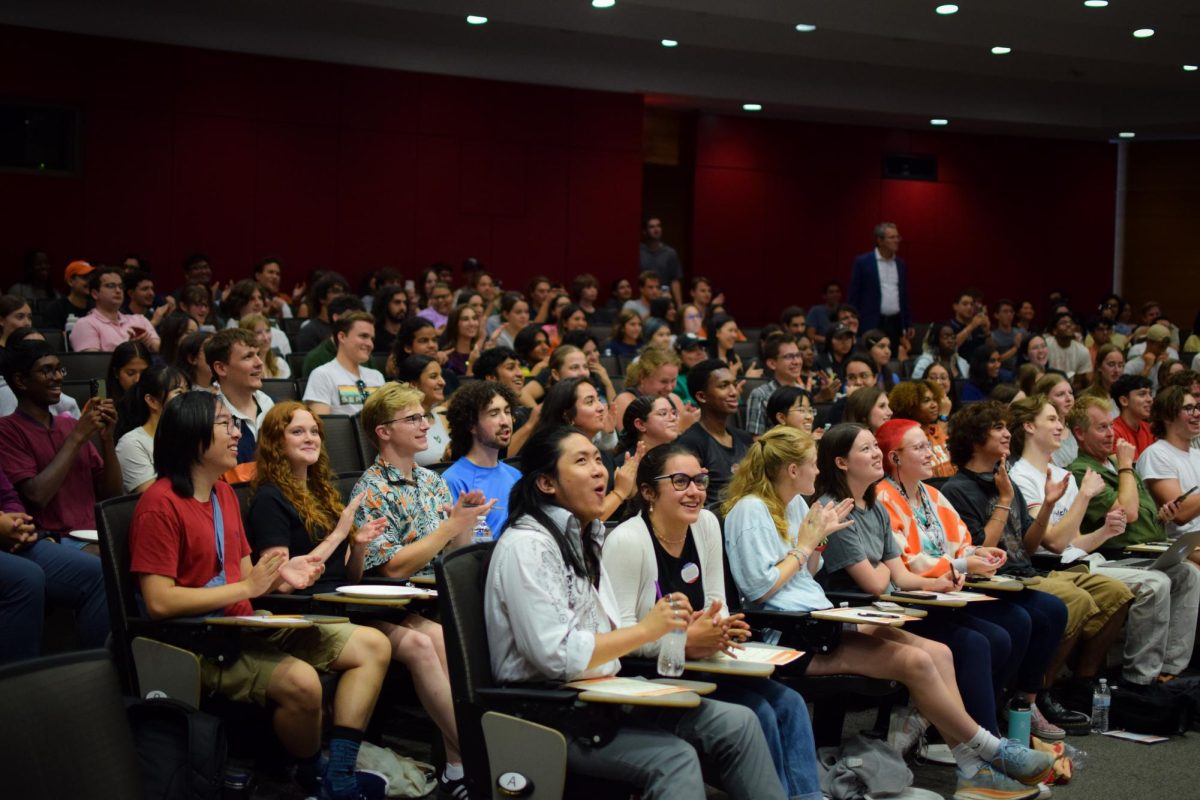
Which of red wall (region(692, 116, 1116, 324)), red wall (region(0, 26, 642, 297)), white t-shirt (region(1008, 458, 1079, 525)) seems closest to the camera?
white t-shirt (region(1008, 458, 1079, 525))

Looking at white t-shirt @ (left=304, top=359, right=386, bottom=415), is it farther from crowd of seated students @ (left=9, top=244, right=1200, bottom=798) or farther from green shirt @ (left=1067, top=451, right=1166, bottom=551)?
green shirt @ (left=1067, top=451, right=1166, bottom=551)

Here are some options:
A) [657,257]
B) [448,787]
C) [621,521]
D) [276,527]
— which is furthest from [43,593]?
[657,257]

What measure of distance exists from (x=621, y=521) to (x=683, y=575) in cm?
42

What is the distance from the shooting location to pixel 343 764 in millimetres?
3477

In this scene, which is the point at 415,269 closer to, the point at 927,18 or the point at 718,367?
the point at 927,18

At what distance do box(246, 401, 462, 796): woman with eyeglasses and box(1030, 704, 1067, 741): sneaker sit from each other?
2.25m

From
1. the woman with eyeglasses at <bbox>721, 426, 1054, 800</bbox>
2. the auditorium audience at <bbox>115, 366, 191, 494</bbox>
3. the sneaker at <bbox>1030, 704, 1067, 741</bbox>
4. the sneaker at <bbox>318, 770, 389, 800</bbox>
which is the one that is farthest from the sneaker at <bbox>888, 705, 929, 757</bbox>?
the auditorium audience at <bbox>115, 366, 191, 494</bbox>

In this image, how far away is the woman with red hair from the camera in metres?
4.70

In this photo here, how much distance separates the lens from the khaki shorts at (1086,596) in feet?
16.8

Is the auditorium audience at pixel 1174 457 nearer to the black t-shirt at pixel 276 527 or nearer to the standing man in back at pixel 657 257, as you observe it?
the black t-shirt at pixel 276 527

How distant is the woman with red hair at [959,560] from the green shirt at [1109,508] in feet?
3.79

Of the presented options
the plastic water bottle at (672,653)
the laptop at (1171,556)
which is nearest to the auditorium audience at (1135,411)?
the laptop at (1171,556)

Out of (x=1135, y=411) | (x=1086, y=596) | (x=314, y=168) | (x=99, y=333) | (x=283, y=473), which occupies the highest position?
(x=314, y=168)

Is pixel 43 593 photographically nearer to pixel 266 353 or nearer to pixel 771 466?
pixel 771 466
